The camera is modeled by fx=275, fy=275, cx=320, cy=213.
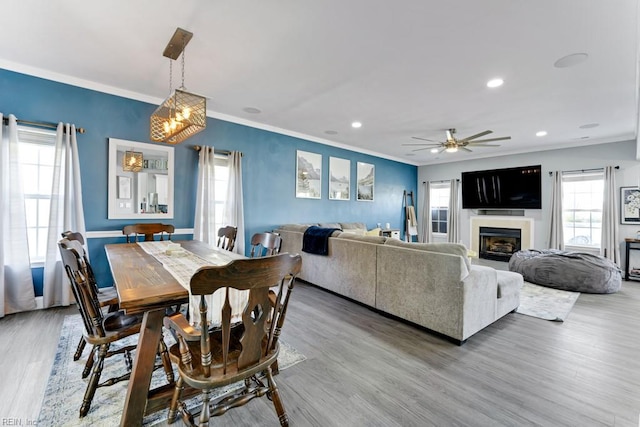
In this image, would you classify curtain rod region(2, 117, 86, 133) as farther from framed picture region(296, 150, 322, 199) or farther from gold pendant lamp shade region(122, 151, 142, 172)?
framed picture region(296, 150, 322, 199)

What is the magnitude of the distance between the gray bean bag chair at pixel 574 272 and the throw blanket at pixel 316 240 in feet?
11.7

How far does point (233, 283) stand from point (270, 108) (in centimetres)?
360

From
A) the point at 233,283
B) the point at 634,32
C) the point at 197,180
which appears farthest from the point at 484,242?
the point at 233,283

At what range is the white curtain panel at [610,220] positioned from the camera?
17.4ft

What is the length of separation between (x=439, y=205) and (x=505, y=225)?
5.92 feet

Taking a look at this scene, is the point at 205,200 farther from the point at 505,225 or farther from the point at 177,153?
the point at 505,225

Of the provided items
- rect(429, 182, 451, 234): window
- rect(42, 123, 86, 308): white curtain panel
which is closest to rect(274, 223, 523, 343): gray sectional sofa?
rect(42, 123, 86, 308): white curtain panel

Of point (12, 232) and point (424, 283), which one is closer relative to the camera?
point (424, 283)

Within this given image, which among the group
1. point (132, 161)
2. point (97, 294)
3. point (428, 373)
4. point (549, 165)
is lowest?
point (428, 373)

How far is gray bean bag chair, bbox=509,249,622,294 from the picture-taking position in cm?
414

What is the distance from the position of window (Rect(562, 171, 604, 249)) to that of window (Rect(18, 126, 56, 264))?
9009 millimetres

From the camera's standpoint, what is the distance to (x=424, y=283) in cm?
273

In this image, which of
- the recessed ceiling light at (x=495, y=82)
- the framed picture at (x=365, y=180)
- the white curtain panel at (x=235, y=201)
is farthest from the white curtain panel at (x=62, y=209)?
the framed picture at (x=365, y=180)

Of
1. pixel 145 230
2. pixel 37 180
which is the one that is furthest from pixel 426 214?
pixel 37 180
